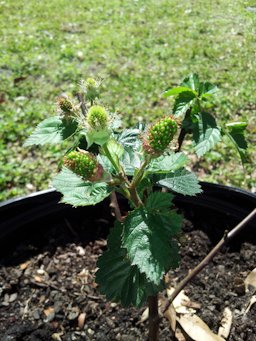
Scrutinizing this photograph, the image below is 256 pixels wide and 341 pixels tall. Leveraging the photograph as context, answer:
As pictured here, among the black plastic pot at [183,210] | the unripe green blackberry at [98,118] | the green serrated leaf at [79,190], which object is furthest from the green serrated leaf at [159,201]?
the black plastic pot at [183,210]

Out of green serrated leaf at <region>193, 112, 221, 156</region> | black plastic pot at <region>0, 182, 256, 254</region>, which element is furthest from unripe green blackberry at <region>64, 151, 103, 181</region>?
black plastic pot at <region>0, 182, 256, 254</region>

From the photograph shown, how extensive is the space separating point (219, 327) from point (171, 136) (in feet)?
3.48

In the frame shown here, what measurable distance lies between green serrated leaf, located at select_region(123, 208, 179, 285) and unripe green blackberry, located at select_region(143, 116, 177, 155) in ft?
0.60

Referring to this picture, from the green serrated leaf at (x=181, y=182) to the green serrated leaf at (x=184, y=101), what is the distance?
0.27 metres

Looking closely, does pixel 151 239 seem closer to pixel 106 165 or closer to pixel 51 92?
pixel 106 165

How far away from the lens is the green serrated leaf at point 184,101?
1.31 meters

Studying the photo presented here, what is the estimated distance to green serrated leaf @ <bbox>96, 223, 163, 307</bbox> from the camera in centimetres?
116

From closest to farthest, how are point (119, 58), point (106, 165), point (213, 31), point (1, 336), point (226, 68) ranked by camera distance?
point (106, 165) < point (1, 336) < point (226, 68) < point (119, 58) < point (213, 31)

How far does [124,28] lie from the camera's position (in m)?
4.48

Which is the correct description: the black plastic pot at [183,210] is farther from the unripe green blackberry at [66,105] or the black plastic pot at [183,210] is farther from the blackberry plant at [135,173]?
the unripe green blackberry at [66,105]

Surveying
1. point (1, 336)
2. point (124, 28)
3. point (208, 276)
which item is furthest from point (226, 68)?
point (1, 336)

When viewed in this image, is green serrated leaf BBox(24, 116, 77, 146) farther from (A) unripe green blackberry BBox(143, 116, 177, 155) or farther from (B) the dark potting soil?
(B) the dark potting soil

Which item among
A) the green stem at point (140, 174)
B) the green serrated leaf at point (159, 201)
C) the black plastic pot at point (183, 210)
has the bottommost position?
the black plastic pot at point (183, 210)

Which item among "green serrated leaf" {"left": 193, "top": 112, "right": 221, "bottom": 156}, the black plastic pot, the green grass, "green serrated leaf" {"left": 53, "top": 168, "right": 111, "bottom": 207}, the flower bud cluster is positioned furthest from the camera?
the green grass
